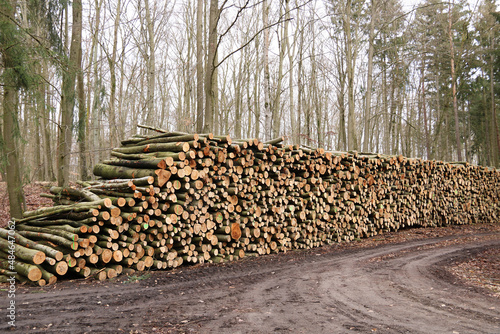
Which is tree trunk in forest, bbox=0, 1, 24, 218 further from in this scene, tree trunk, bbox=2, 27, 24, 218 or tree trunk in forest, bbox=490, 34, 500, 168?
tree trunk in forest, bbox=490, 34, 500, 168

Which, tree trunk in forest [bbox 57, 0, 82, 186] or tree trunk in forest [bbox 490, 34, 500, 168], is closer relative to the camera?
tree trunk in forest [bbox 57, 0, 82, 186]

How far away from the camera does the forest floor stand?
3.47 metres

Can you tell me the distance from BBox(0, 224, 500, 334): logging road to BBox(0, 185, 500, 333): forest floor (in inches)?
0.4

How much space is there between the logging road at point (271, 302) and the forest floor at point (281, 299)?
0.01m

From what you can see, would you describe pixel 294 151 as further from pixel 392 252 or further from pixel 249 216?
pixel 392 252

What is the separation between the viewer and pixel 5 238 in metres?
5.49

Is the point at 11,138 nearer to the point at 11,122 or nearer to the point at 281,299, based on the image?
the point at 11,122

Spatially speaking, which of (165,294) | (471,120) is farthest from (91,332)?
(471,120)

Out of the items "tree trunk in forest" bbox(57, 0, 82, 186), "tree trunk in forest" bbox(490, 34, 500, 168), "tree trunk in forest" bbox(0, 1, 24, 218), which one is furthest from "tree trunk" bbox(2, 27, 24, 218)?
"tree trunk in forest" bbox(490, 34, 500, 168)

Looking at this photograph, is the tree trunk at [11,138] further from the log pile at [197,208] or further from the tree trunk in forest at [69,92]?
the tree trunk in forest at [69,92]

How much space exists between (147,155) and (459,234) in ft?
33.7

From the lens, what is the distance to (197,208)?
6570mm

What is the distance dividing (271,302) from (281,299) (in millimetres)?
187

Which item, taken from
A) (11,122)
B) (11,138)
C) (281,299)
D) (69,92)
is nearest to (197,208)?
(281,299)
